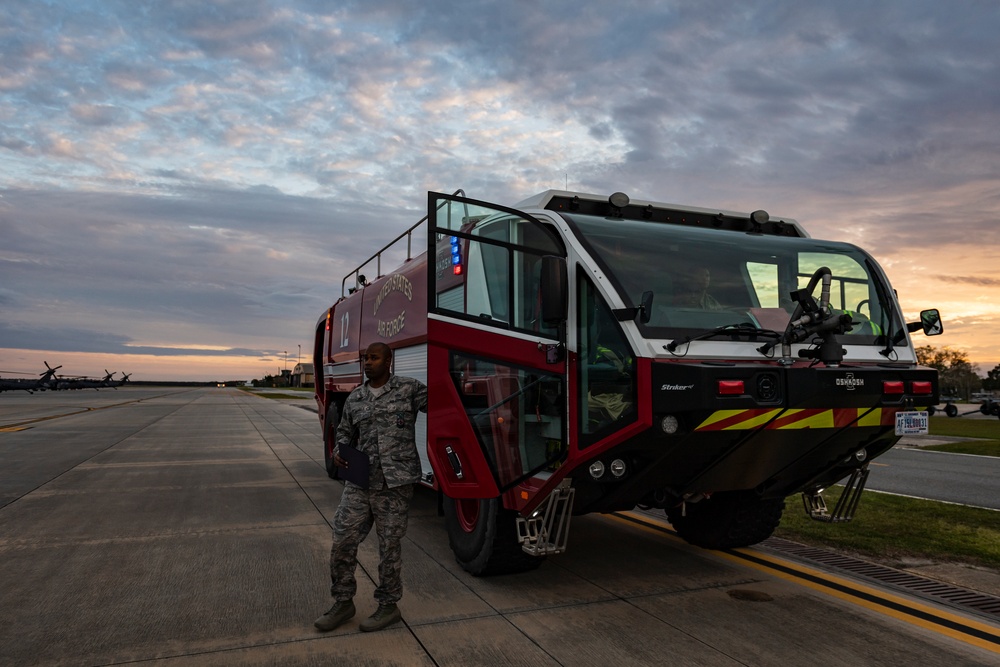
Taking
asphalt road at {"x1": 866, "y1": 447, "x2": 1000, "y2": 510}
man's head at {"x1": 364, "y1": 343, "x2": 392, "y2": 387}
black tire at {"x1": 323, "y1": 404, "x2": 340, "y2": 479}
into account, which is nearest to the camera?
man's head at {"x1": 364, "y1": 343, "x2": 392, "y2": 387}

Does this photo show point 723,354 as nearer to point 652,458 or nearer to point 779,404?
point 779,404

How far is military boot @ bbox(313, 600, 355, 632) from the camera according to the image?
4.47 meters

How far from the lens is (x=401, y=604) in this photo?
5.01 metres

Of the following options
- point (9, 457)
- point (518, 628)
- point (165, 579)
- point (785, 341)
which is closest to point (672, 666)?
point (518, 628)

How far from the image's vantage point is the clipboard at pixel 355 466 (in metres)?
4.55

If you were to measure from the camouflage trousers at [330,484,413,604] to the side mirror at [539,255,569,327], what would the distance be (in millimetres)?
1434

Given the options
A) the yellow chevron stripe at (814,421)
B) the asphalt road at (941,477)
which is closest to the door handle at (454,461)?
the yellow chevron stripe at (814,421)

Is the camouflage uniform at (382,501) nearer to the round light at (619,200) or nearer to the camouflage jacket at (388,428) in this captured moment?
the camouflage jacket at (388,428)

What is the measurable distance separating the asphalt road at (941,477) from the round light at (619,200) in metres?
7.06

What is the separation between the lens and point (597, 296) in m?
4.63

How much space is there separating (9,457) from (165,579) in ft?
35.3

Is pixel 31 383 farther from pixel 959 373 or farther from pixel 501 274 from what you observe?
pixel 959 373

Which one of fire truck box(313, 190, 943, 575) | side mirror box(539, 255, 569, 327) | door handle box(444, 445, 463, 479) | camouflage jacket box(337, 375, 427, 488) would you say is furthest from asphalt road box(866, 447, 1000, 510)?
camouflage jacket box(337, 375, 427, 488)

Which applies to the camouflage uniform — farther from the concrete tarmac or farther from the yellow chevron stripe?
the yellow chevron stripe
